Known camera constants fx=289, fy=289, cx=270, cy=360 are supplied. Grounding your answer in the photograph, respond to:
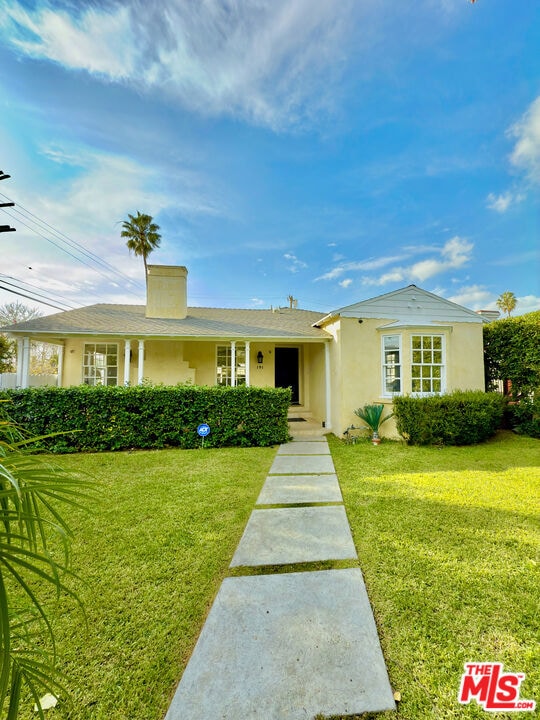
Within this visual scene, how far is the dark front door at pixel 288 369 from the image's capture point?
41.1ft

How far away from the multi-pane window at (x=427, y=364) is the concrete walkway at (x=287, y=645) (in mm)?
6191

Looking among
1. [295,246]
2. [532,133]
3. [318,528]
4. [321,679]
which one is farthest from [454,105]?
[321,679]

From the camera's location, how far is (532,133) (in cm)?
878

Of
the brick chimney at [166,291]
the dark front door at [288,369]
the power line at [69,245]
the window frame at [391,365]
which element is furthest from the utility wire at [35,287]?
the window frame at [391,365]

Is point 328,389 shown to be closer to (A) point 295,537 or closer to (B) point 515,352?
(B) point 515,352

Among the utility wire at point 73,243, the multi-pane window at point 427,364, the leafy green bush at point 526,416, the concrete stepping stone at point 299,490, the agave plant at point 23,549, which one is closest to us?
the agave plant at point 23,549

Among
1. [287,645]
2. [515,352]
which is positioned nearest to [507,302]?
[515,352]

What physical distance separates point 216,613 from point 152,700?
655 mm

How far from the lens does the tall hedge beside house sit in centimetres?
822

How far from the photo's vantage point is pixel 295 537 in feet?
11.0

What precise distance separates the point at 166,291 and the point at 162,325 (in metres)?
1.79

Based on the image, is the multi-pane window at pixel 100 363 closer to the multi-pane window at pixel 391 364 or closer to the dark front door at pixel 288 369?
the dark front door at pixel 288 369

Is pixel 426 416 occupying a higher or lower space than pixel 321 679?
higher

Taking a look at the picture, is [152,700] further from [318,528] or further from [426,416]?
[426,416]
